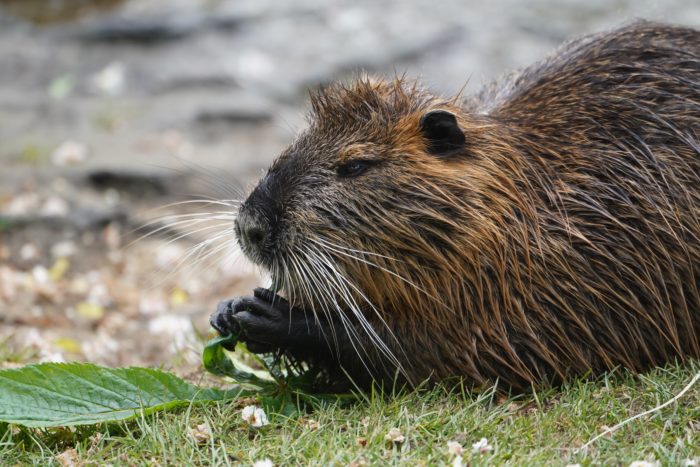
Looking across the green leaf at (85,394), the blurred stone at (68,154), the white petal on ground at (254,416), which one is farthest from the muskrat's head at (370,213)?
the blurred stone at (68,154)

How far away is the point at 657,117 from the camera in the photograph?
4.09 meters

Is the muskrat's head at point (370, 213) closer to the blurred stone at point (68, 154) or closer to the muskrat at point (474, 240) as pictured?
the muskrat at point (474, 240)

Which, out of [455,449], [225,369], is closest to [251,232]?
[225,369]

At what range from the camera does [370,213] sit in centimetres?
372

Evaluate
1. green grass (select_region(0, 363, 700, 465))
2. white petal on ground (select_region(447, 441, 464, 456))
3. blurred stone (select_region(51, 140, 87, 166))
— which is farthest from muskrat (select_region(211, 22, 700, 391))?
blurred stone (select_region(51, 140, 87, 166))

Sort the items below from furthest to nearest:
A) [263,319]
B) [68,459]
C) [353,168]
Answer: [353,168] < [263,319] < [68,459]

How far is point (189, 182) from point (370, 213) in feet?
14.9

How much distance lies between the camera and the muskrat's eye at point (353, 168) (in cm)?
381

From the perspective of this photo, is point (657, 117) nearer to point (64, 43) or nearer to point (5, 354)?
point (5, 354)

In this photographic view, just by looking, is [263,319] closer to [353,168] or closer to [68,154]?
[353,168]

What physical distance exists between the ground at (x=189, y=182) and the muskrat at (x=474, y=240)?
0.65 ft

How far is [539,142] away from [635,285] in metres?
0.69

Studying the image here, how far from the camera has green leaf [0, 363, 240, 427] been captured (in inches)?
139

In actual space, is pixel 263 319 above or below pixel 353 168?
below
